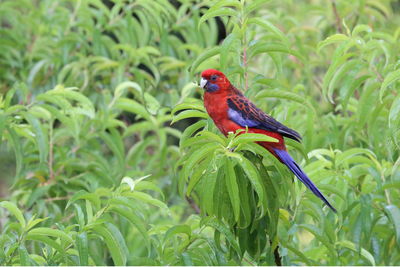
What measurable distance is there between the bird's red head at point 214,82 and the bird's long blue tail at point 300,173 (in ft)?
1.32

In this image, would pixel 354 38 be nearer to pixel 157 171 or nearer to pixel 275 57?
pixel 275 57

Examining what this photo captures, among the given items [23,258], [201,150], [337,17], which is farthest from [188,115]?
[337,17]

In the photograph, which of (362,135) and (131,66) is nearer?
(362,135)

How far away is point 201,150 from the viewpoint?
2.31 meters

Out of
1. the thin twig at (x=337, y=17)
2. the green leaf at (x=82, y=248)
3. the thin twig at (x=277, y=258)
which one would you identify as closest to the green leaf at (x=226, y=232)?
the thin twig at (x=277, y=258)

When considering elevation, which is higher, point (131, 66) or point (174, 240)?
point (131, 66)

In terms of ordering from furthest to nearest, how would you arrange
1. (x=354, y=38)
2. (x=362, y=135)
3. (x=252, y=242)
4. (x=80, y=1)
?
(x=80, y=1) < (x=362, y=135) < (x=354, y=38) < (x=252, y=242)

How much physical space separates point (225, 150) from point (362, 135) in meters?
1.61

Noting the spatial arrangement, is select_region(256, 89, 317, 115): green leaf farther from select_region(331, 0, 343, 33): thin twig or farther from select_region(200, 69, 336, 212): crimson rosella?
select_region(331, 0, 343, 33): thin twig

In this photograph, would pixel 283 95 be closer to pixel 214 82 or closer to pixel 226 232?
pixel 214 82

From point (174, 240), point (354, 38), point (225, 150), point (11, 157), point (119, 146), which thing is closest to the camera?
point (225, 150)

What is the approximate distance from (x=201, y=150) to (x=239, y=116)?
0.50 m

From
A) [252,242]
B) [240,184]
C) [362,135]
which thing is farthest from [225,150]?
[362,135]

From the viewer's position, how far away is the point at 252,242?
2.59 meters
